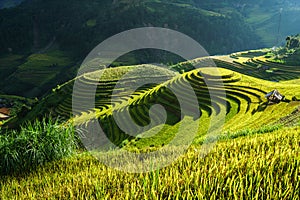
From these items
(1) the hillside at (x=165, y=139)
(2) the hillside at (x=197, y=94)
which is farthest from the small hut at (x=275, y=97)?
(1) the hillside at (x=165, y=139)

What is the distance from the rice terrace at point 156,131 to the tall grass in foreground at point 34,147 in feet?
0.09

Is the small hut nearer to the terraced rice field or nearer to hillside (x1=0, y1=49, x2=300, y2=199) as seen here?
the terraced rice field

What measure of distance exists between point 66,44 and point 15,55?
27192mm

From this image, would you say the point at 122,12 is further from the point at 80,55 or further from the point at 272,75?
the point at 272,75

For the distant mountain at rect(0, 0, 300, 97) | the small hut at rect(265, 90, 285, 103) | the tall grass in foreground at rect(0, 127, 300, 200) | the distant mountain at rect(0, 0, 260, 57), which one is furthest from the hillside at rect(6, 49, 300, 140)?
the distant mountain at rect(0, 0, 260, 57)

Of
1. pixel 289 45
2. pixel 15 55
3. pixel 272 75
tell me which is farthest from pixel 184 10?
pixel 272 75

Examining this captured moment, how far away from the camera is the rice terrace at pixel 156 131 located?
9.73ft

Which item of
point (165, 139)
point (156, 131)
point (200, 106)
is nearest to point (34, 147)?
point (165, 139)

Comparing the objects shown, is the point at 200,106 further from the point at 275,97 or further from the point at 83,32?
the point at 83,32

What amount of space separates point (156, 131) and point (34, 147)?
22654mm

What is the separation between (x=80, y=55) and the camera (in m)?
128

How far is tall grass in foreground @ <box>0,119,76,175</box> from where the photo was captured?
21.6 feet

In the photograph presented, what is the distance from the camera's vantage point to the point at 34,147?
6.80 m

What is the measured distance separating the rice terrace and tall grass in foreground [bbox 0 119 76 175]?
3 centimetres
